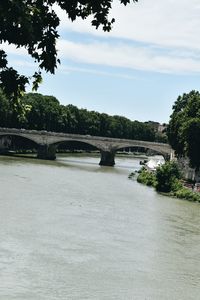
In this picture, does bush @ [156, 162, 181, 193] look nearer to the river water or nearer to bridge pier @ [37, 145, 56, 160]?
the river water

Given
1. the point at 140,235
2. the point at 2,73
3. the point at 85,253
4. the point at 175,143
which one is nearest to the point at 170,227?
the point at 140,235

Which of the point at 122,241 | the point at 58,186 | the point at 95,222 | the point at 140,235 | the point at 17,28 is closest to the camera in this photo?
the point at 17,28

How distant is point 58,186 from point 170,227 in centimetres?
1304

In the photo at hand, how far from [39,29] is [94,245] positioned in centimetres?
1435

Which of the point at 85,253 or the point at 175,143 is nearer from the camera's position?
the point at 85,253

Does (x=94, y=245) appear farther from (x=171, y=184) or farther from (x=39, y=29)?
(x=171, y=184)

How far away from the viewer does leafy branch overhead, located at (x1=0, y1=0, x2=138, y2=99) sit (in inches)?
230

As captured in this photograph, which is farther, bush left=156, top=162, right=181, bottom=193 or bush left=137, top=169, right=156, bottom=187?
bush left=137, top=169, right=156, bottom=187

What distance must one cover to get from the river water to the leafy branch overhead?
800 cm

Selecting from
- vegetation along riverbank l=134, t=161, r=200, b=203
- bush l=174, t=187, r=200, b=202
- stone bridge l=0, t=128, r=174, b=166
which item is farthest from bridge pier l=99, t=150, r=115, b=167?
bush l=174, t=187, r=200, b=202

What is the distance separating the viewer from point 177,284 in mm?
16469

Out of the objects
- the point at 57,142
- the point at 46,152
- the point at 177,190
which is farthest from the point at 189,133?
the point at 57,142

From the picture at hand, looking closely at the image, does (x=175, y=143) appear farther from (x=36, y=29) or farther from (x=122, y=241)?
(x=36, y=29)

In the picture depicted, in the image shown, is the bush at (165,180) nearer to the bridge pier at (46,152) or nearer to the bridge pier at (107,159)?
the bridge pier at (107,159)
